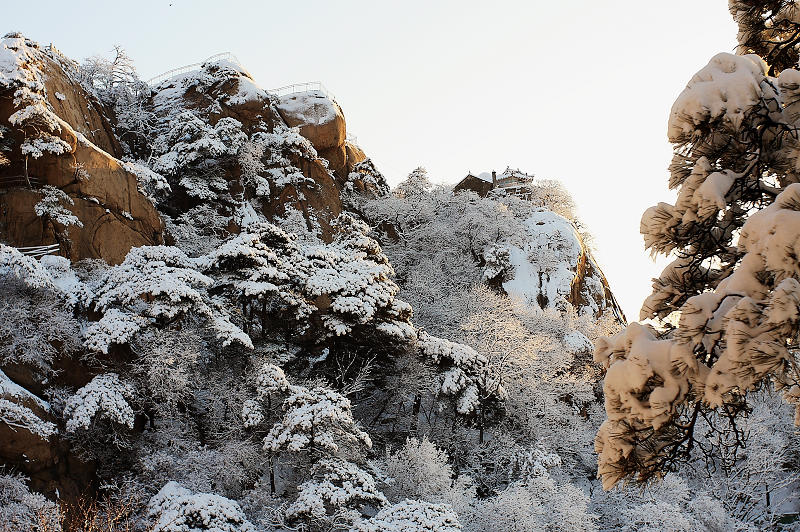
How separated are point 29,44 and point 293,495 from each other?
1902 cm

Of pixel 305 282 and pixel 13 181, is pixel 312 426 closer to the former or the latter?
pixel 305 282

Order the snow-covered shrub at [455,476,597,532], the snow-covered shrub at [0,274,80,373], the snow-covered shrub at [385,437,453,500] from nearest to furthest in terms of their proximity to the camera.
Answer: the snow-covered shrub at [0,274,80,373] → the snow-covered shrub at [455,476,597,532] → the snow-covered shrub at [385,437,453,500]

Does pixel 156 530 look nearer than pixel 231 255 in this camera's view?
Yes

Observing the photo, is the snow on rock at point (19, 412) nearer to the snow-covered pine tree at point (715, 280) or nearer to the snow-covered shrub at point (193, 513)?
the snow-covered shrub at point (193, 513)

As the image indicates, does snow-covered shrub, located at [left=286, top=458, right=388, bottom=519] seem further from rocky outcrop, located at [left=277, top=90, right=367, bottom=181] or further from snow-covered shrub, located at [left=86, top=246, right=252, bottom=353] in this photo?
rocky outcrop, located at [left=277, top=90, right=367, bottom=181]

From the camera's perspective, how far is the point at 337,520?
1455cm

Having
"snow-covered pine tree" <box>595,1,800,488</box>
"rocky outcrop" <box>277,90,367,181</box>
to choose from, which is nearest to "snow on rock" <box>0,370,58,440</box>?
"snow-covered pine tree" <box>595,1,800,488</box>

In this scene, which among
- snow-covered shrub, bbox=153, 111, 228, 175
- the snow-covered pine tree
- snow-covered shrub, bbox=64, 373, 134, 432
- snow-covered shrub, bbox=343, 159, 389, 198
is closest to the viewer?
the snow-covered pine tree

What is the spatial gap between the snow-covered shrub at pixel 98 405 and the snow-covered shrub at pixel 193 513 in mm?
2633

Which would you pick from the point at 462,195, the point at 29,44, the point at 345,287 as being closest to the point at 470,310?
the point at 345,287

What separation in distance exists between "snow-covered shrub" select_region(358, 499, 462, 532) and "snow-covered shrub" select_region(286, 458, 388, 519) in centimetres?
97

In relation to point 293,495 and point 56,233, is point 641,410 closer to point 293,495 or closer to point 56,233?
point 293,495

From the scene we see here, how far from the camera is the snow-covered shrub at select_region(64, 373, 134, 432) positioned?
48.3 feet

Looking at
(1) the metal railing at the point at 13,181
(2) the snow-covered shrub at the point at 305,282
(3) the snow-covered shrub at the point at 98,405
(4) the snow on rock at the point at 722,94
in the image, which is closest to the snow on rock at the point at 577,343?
(2) the snow-covered shrub at the point at 305,282
